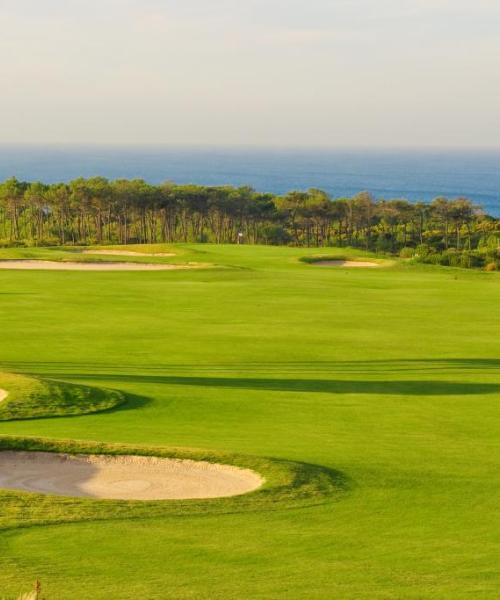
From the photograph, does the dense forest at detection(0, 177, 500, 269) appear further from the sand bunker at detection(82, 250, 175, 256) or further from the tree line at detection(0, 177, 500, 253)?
the sand bunker at detection(82, 250, 175, 256)

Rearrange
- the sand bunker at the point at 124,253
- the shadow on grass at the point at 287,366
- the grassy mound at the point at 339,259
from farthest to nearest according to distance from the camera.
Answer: the sand bunker at the point at 124,253
the grassy mound at the point at 339,259
the shadow on grass at the point at 287,366

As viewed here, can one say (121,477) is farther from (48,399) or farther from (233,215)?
(233,215)

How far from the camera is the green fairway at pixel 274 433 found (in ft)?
35.2

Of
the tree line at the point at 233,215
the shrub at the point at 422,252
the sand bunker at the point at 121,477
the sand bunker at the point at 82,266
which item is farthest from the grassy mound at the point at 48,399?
the tree line at the point at 233,215

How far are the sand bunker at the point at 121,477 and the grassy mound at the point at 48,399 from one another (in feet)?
13.3

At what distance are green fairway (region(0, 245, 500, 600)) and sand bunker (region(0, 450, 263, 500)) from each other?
11.3 inches

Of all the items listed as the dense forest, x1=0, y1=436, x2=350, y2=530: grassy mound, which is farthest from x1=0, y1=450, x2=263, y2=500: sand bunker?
the dense forest

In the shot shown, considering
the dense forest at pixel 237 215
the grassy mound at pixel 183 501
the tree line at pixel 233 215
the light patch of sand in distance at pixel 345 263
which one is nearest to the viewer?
the grassy mound at pixel 183 501

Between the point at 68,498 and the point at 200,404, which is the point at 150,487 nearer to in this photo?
the point at 68,498

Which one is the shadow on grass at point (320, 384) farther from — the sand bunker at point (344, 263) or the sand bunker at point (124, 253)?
the sand bunker at point (124, 253)

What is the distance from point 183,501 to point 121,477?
70.9 inches

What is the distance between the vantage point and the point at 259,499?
45.4ft

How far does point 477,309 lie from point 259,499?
27.9 meters

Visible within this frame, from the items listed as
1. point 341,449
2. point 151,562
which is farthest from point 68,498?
point 341,449
